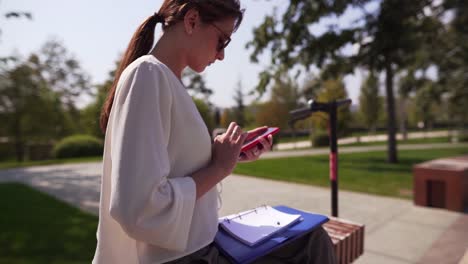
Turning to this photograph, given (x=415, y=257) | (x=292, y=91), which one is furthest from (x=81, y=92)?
(x=415, y=257)

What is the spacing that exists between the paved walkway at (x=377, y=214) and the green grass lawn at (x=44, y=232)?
1.79ft

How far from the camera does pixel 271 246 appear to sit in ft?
4.00

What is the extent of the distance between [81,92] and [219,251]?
30352 mm

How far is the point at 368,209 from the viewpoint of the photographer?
5.14 metres

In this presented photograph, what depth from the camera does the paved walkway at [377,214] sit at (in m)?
3.38

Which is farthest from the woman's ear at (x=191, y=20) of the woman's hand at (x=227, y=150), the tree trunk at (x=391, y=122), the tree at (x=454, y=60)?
the tree at (x=454, y=60)

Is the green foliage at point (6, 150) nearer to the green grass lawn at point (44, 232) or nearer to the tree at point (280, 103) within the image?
the green grass lawn at point (44, 232)

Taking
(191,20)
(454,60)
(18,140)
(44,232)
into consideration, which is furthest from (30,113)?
(454,60)

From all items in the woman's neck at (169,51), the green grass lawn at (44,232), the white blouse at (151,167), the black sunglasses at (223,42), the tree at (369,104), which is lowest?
the green grass lawn at (44,232)

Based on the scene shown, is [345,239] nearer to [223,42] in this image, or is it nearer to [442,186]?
[223,42]

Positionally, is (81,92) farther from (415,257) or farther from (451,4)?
(415,257)

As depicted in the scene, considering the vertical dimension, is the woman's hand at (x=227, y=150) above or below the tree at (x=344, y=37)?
A: below

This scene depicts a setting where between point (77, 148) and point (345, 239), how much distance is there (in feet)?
63.3

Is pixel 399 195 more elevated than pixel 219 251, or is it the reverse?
pixel 219 251
